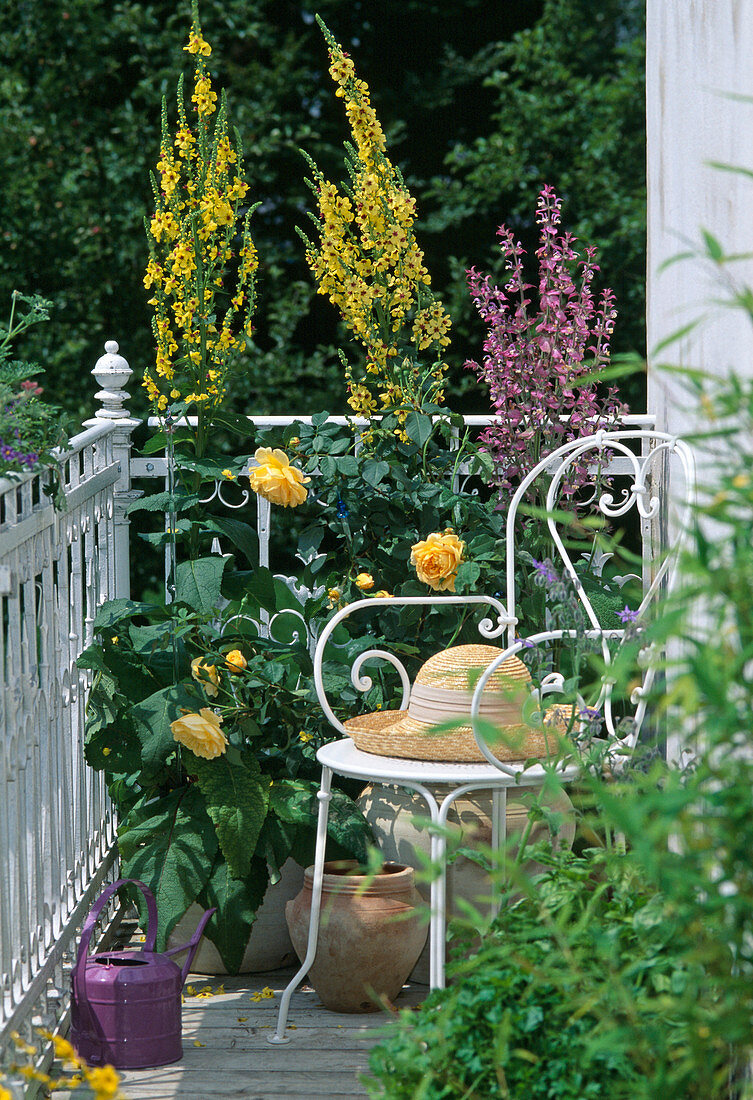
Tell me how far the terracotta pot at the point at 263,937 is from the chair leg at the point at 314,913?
0.93ft

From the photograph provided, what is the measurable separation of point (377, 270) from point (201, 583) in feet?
2.74

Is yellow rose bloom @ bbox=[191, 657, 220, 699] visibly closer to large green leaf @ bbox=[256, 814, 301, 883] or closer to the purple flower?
large green leaf @ bbox=[256, 814, 301, 883]

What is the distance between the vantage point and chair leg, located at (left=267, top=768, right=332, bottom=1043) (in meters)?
2.47

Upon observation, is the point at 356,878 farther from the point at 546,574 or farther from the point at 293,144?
the point at 293,144

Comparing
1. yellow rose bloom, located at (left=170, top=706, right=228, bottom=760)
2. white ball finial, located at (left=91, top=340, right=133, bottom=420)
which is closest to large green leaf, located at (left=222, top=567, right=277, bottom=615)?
yellow rose bloom, located at (left=170, top=706, right=228, bottom=760)

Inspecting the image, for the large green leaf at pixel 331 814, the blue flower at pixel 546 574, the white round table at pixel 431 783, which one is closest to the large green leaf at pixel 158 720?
the large green leaf at pixel 331 814

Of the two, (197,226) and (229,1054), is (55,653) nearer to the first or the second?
(229,1054)

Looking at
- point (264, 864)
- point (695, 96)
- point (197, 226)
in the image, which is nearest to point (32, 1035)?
point (264, 864)

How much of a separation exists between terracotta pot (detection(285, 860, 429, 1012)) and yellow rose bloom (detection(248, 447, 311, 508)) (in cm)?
80

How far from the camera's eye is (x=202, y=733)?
8.70 feet

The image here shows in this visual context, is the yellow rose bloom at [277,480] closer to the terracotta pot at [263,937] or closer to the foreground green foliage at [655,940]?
the terracotta pot at [263,937]

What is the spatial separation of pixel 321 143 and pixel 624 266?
71.4 inches

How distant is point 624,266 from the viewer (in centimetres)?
688

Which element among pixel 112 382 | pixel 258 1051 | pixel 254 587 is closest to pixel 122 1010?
pixel 258 1051
